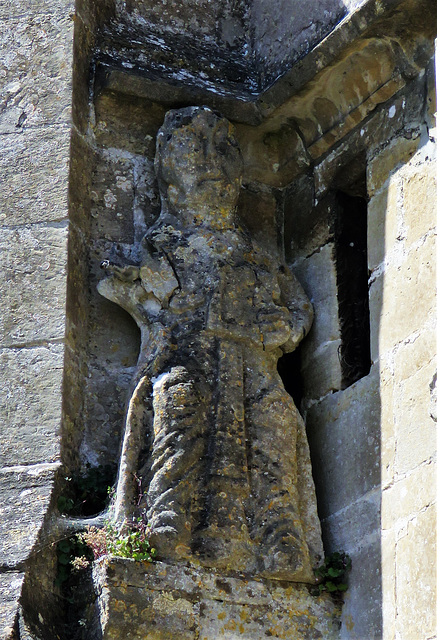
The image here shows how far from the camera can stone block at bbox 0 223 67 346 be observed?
17.7 feet

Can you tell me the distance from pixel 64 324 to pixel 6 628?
121cm

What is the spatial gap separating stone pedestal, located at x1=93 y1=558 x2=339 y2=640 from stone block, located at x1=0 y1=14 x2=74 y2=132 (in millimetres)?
1903

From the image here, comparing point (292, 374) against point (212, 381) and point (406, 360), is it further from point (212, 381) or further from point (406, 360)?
point (406, 360)

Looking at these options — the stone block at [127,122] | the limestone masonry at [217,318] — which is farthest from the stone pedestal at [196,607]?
the stone block at [127,122]

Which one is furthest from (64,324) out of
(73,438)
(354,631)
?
(354,631)

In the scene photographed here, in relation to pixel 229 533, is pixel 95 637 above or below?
below

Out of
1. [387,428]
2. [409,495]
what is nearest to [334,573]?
[409,495]

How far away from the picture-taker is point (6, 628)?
4746 millimetres

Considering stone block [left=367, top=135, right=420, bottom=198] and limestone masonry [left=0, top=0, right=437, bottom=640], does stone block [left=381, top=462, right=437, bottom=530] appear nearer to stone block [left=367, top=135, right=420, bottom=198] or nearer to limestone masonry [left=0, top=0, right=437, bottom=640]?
limestone masonry [left=0, top=0, right=437, bottom=640]

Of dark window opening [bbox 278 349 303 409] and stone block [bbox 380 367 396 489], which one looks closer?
stone block [bbox 380 367 396 489]

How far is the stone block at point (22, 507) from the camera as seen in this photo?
4.97 m

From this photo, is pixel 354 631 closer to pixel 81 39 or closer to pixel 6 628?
pixel 6 628

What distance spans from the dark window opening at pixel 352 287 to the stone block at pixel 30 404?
116cm

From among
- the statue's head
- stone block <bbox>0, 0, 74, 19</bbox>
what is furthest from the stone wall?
stone block <bbox>0, 0, 74, 19</bbox>
